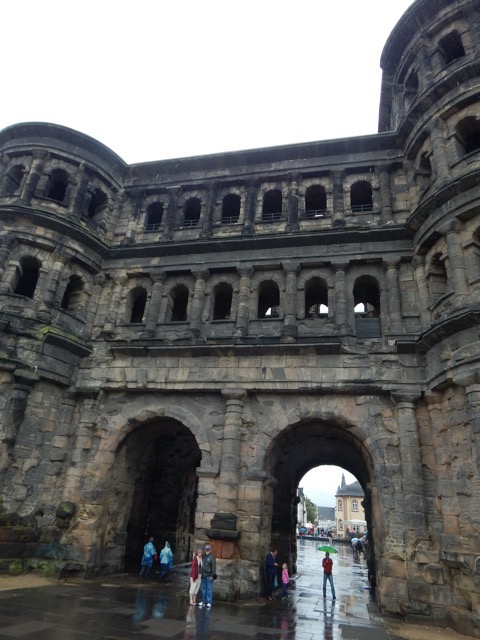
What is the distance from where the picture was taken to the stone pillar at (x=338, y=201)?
15098 millimetres

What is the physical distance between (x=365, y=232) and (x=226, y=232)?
500 centimetres

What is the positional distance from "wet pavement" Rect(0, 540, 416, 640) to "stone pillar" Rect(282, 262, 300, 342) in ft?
23.7

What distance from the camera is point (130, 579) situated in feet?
44.1

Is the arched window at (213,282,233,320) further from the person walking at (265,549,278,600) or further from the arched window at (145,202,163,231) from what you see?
the person walking at (265,549,278,600)

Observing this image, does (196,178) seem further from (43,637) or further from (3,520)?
(43,637)

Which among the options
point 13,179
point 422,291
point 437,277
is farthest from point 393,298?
point 13,179

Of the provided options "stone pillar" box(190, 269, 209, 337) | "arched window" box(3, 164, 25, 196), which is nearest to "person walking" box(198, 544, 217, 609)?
"stone pillar" box(190, 269, 209, 337)

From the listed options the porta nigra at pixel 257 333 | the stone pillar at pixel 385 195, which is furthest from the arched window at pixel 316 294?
the stone pillar at pixel 385 195

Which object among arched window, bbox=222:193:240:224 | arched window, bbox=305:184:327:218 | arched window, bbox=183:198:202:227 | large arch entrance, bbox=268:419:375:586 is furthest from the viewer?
arched window, bbox=183:198:202:227

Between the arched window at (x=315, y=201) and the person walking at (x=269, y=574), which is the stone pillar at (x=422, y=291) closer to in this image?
the arched window at (x=315, y=201)

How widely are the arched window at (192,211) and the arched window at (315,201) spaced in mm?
4365

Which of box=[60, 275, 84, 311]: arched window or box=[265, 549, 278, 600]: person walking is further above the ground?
box=[60, 275, 84, 311]: arched window

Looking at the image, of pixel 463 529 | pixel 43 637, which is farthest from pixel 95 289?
pixel 463 529

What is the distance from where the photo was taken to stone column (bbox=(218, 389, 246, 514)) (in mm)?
12172
